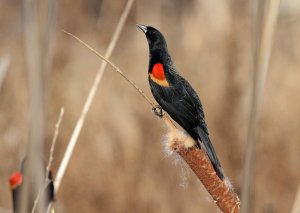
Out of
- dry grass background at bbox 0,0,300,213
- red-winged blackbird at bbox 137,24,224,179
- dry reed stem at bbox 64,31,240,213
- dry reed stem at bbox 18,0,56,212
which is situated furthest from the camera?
dry grass background at bbox 0,0,300,213

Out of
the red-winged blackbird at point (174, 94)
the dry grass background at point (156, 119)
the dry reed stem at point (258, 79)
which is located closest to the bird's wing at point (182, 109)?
the red-winged blackbird at point (174, 94)

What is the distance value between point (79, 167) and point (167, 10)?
1.84 metres

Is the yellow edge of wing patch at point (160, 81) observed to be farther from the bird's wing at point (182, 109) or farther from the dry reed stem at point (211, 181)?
Result: the dry reed stem at point (211, 181)

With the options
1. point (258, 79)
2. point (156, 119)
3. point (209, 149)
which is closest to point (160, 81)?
point (209, 149)

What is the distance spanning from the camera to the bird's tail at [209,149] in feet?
2.35

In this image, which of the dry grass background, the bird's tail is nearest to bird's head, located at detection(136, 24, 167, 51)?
the bird's tail

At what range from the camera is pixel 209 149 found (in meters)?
0.78

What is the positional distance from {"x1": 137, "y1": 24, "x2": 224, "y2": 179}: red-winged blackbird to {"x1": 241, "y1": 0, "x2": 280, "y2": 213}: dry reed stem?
16 cm

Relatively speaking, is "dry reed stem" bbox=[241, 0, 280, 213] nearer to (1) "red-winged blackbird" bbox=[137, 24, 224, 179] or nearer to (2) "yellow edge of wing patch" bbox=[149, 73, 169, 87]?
(1) "red-winged blackbird" bbox=[137, 24, 224, 179]

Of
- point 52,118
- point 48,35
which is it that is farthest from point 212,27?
point 48,35

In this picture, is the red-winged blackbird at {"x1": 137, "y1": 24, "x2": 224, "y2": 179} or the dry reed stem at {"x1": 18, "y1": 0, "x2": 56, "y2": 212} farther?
the red-winged blackbird at {"x1": 137, "y1": 24, "x2": 224, "y2": 179}

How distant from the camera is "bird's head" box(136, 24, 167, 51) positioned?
882 millimetres

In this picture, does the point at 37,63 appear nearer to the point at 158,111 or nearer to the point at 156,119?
the point at 158,111

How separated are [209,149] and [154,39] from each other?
0.20 meters
